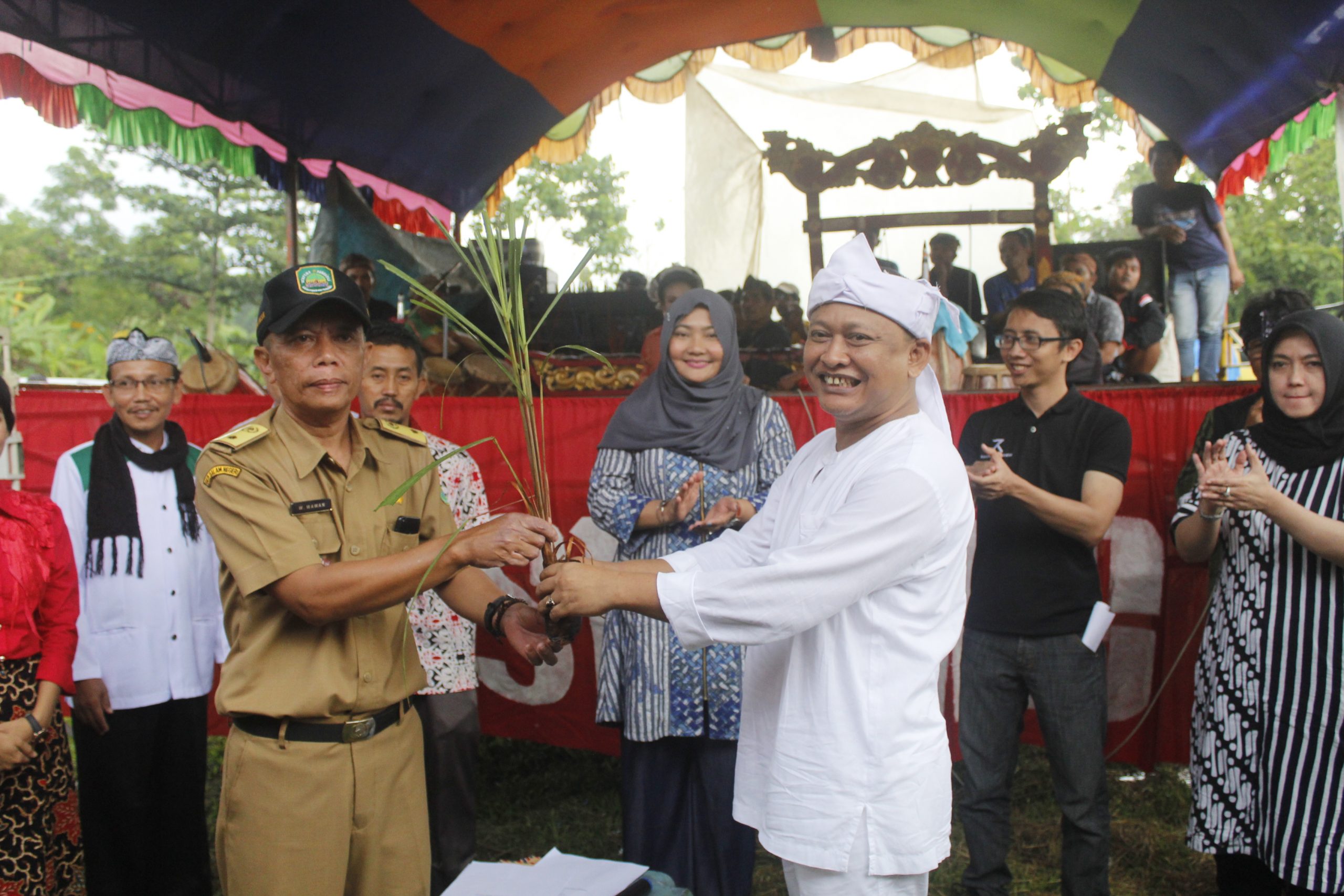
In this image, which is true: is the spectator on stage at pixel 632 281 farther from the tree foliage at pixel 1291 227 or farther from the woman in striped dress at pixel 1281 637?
the tree foliage at pixel 1291 227

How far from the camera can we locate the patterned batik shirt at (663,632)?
8.70 feet

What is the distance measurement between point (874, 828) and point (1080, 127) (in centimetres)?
601

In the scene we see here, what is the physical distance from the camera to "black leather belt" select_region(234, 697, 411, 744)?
→ 5.74 ft

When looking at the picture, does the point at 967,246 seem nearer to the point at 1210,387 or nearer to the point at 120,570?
the point at 1210,387

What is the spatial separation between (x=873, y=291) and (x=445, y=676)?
205 cm

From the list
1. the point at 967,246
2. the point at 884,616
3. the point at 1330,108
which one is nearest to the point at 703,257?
the point at 967,246

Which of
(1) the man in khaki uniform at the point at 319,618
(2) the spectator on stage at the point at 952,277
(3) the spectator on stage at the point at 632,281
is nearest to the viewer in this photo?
(1) the man in khaki uniform at the point at 319,618

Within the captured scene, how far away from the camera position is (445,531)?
2.07m

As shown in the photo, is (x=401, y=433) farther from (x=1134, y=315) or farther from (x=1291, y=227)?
(x=1291, y=227)

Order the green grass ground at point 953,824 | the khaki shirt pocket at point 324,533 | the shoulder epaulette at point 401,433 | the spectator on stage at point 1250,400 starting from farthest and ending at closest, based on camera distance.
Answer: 1. the green grass ground at point 953,824
2. the spectator on stage at point 1250,400
3. the shoulder epaulette at point 401,433
4. the khaki shirt pocket at point 324,533

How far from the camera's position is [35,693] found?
95.1 inches

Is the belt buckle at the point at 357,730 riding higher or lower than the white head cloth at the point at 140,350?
lower

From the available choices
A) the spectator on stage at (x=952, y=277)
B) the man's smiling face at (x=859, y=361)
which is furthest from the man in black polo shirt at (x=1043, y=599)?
the spectator on stage at (x=952, y=277)

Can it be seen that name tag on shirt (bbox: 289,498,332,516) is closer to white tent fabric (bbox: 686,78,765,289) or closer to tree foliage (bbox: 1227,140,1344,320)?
white tent fabric (bbox: 686,78,765,289)
